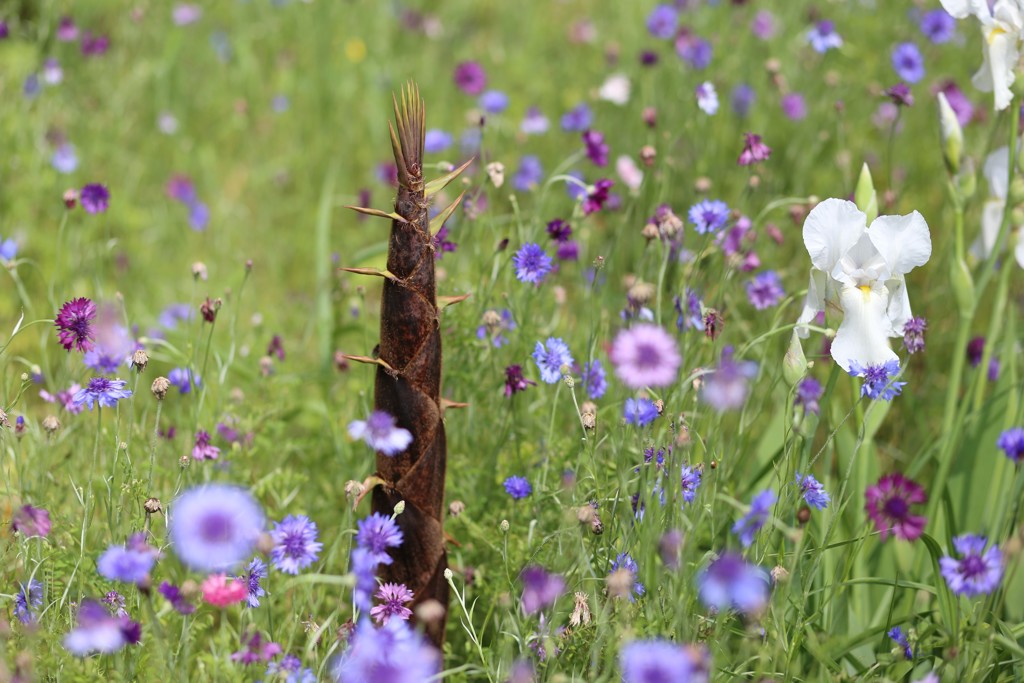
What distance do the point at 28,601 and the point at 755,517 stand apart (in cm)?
114

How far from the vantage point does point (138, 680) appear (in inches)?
64.5

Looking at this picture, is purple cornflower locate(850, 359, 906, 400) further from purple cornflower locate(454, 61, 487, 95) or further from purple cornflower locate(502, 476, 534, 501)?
purple cornflower locate(454, 61, 487, 95)

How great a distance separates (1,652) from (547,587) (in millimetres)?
846

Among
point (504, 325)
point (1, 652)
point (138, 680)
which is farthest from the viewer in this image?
point (504, 325)

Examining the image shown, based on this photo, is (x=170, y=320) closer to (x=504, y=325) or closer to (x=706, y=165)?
(x=504, y=325)

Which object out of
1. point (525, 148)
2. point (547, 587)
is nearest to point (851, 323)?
point (547, 587)

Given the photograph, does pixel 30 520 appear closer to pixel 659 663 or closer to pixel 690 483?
pixel 659 663

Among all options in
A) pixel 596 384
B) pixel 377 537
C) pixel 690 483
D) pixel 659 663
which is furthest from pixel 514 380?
pixel 659 663

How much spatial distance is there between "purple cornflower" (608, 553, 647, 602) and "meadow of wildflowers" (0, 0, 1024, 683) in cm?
3

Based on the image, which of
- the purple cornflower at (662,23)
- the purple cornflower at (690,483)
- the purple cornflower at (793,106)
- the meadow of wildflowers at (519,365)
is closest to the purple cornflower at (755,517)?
the meadow of wildflowers at (519,365)

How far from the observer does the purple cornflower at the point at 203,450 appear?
1.95 metres

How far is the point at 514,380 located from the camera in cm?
194

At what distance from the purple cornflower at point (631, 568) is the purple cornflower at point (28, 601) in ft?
3.04

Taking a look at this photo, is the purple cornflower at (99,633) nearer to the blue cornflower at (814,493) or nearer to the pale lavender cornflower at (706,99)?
the blue cornflower at (814,493)
